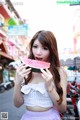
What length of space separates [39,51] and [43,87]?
25 centimetres

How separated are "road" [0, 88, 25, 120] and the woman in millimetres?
616

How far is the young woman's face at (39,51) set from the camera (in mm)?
1616

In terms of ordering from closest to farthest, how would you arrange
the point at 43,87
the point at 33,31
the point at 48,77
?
the point at 48,77, the point at 43,87, the point at 33,31

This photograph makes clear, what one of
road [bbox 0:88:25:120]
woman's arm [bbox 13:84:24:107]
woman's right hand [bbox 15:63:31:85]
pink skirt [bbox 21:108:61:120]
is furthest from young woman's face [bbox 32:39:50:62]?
road [bbox 0:88:25:120]

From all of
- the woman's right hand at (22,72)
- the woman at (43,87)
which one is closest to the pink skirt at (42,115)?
the woman at (43,87)

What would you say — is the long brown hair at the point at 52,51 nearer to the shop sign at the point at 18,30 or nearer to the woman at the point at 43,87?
the woman at the point at 43,87

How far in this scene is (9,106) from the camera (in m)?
2.32

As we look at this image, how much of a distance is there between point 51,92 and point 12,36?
3.13 feet

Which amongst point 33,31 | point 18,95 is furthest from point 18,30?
point 18,95

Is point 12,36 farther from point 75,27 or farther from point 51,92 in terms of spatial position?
point 51,92

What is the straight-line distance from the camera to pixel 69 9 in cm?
224

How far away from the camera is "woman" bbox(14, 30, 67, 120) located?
1.54 metres

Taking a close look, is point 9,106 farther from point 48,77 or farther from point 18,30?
point 48,77

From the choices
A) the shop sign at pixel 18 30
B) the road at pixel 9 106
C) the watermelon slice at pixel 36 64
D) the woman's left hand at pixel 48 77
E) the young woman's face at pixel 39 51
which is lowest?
the road at pixel 9 106
